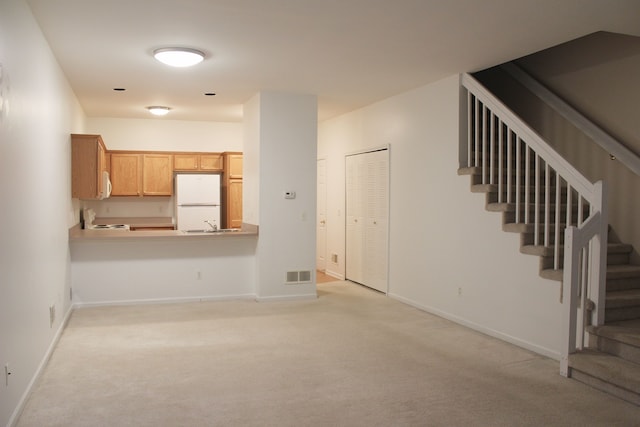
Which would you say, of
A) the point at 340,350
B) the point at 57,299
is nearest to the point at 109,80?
the point at 57,299

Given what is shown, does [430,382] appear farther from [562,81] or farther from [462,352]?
[562,81]

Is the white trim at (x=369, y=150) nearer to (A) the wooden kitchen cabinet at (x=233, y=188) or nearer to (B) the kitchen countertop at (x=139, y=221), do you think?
(A) the wooden kitchen cabinet at (x=233, y=188)

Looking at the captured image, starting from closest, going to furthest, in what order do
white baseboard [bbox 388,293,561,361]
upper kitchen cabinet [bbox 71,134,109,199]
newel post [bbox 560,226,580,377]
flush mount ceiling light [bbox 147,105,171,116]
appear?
newel post [bbox 560,226,580,377] < white baseboard [bbox 388,293,561,361] < upper kitchen cabinet [bbox 71,134,109,199] < flush mount ceiling light [bbox 147,105,171,116]

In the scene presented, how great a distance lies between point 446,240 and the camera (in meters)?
5.65

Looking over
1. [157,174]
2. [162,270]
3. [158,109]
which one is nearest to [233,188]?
[157,174]

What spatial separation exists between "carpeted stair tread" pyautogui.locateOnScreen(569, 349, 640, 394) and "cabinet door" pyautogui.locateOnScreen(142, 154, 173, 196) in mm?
6748

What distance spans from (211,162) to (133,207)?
1.58 meters

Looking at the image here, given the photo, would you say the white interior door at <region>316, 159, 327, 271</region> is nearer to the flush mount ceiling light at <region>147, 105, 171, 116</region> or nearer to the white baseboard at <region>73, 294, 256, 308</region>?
the white baseboard at <region>73, 294, 256, 308</region>

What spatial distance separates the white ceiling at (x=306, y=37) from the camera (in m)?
3.57

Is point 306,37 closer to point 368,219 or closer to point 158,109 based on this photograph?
point 368,219

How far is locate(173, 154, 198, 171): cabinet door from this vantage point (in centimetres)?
865

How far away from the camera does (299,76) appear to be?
5.61 metres

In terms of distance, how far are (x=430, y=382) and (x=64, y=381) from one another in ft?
8.66

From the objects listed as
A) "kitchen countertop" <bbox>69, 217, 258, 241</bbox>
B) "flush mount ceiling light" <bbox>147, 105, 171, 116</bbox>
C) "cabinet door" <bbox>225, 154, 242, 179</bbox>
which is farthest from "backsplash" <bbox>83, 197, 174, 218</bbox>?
"kitchen countertop" <bbox>69, 217, 258, 241</bbox>
